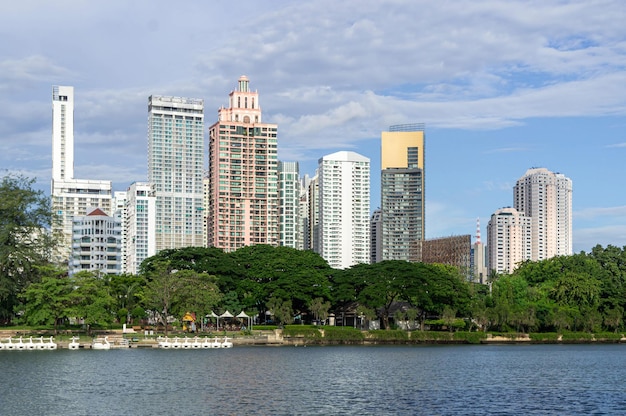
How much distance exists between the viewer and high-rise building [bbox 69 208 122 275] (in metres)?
174

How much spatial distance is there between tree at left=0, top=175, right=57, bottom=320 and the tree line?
0.36ft

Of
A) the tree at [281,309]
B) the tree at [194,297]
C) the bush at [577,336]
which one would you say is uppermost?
the tree at [194,297]

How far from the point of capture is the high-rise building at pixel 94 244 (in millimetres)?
173500

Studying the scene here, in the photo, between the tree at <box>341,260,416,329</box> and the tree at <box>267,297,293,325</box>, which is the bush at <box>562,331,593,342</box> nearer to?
the tree at <box>341,260,416,329</box>

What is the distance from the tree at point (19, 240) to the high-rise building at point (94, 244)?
7099 cm

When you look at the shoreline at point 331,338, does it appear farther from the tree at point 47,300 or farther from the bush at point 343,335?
the tree at point 47,300

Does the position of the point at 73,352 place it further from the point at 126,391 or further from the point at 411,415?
the point at 411,415

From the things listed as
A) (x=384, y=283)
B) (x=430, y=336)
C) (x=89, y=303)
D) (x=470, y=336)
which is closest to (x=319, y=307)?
(x=384, y=283)

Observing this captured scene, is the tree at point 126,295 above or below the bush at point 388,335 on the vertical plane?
above

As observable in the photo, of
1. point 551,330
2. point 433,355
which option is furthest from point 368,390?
point 551,330

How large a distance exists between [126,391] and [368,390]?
1448 cm

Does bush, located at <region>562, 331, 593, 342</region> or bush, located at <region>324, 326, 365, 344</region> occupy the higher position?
bush, located at <region>324, 326, 365, 344</region>

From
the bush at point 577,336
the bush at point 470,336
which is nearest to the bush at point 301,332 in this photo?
the bush at point 470,336

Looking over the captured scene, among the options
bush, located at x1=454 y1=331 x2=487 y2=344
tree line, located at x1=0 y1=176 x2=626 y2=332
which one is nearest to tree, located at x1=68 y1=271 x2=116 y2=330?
tree line, located at x1=0 y1=176 x2=626 y2=332
